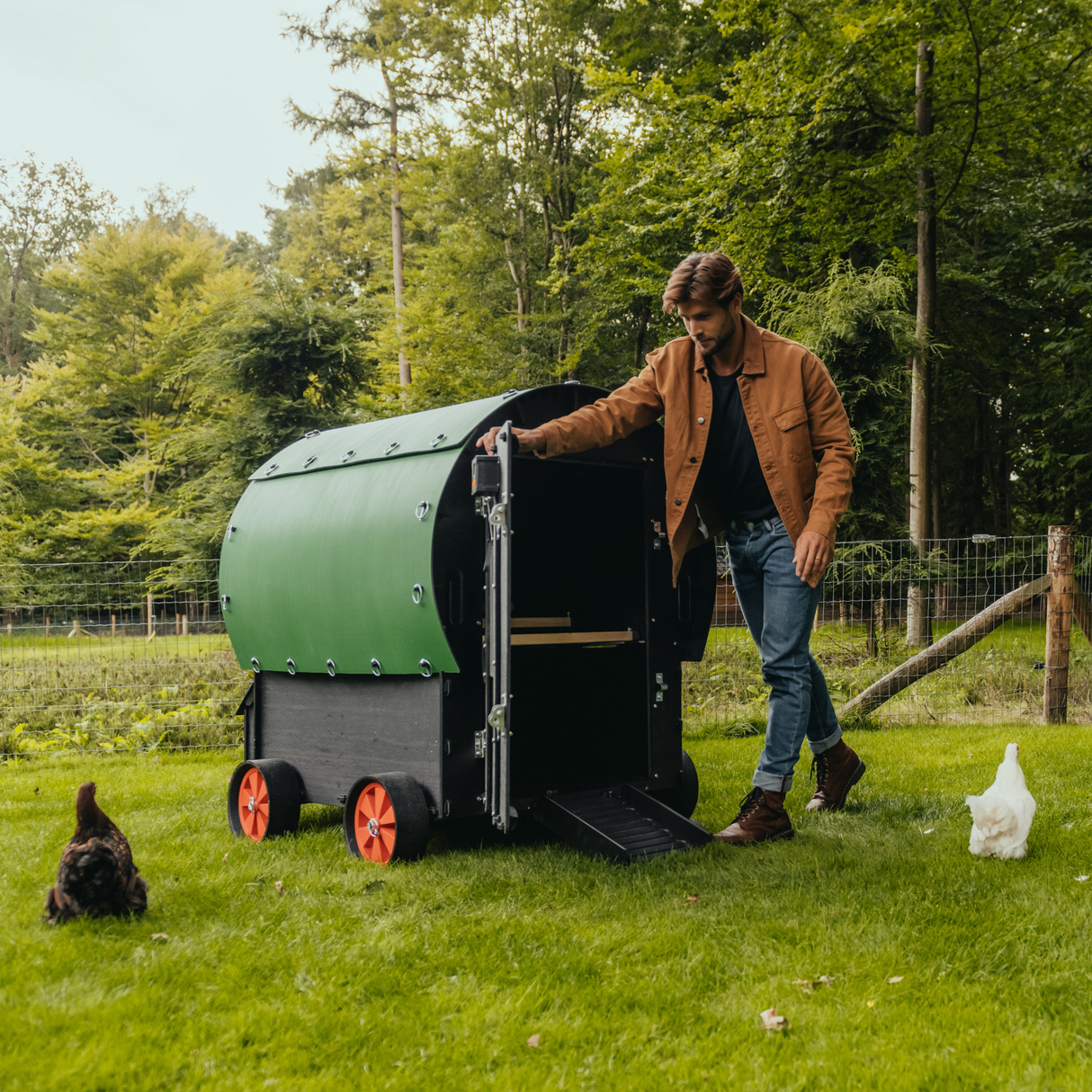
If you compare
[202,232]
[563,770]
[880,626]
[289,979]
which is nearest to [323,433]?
[563,770]

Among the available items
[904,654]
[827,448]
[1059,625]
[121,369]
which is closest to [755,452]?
[827,448]

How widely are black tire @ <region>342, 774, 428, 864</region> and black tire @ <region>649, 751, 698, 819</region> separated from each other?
1.27 meters

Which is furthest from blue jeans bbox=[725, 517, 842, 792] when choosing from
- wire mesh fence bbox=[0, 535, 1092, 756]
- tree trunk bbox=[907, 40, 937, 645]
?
tree trunk bbox=[907, 40, 937, 645]

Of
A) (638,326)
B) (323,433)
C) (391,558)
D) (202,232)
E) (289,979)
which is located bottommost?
(289,979)

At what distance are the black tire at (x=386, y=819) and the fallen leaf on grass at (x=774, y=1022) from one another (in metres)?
1.84

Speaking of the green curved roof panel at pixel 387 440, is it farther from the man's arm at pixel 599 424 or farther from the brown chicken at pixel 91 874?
the brown chicken at pixel 91 874

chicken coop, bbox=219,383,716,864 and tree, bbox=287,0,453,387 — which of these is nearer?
chicken coop, bbox=219,383,716,864

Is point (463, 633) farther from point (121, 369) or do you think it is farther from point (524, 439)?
point (121, 369)

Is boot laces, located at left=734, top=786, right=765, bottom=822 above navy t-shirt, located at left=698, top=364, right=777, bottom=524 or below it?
below

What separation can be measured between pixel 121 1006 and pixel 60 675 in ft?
22.3

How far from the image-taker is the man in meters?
3.91

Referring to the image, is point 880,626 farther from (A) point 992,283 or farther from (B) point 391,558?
(A) point 992,283

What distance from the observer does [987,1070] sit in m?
2.18

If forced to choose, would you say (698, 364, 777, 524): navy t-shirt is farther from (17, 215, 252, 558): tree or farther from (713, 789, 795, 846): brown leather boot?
(17, 215, 252, 558): tree
